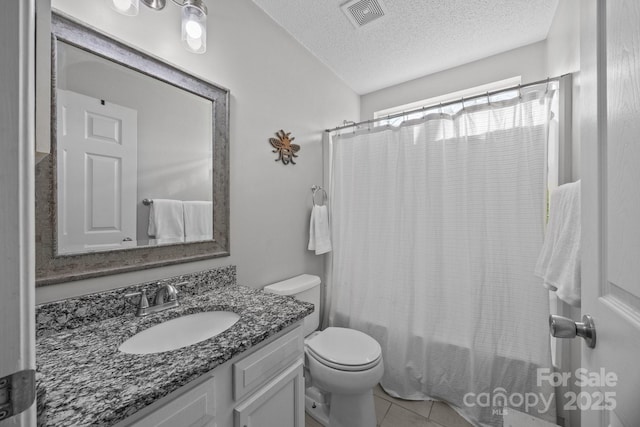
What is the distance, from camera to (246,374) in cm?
83

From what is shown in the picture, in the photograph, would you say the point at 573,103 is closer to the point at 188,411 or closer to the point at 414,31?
the point at 414,31

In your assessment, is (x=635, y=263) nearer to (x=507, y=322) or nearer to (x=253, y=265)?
(x=507, y=322)

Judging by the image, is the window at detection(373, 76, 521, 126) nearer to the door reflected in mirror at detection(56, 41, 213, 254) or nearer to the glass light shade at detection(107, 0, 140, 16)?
the door reflected in mirror at detection(56, 41, 213, 254)

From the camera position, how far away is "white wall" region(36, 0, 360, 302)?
1067mm

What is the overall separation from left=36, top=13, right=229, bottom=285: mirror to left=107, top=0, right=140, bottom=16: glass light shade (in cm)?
12

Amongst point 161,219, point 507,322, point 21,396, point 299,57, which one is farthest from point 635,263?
point 299,57

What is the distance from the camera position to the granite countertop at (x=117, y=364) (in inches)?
20.6

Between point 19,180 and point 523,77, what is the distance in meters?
2.68


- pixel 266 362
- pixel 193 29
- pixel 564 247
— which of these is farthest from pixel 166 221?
pixel 564 247

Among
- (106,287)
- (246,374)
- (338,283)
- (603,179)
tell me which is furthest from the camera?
(338,283)

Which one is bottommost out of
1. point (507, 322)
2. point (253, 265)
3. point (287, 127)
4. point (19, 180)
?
point (507, 322)

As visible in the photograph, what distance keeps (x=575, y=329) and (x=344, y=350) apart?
113cm

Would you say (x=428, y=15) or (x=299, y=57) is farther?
(x=299, y=57)

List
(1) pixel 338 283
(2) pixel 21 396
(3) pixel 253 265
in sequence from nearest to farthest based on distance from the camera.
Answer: (2) pixel 21 396 → (3) pixel 253 265 → (1) pixel 338 283
